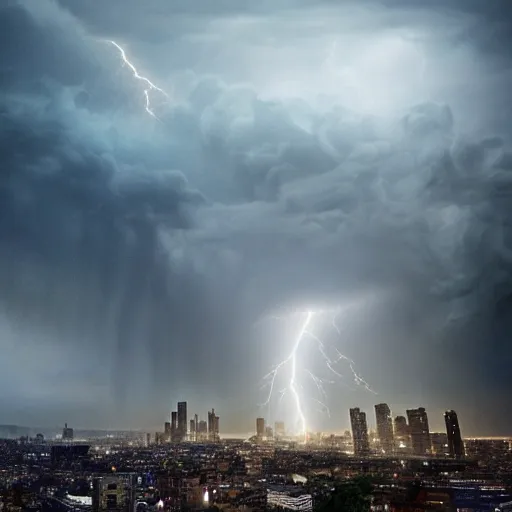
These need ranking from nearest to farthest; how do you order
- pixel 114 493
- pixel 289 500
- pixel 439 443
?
pixel 289 500, pixel 114 493, pixel 439 443

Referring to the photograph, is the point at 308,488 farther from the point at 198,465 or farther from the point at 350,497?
the point at 198,465

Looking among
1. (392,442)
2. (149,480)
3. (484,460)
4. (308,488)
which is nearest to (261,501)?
(308,488)

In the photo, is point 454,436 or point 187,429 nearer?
point 454,436

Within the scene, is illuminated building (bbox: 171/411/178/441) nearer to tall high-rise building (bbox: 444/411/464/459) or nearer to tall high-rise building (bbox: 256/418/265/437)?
tall high-rise building (bbox: 256/418/265/437)

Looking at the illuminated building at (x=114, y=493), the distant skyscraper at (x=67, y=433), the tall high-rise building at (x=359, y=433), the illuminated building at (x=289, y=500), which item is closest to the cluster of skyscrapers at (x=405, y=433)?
the tall high-rise building at (x=359, y=433)

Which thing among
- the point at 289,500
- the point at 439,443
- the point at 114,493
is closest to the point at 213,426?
the point at 114,493

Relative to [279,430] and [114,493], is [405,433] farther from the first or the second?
[114,493]

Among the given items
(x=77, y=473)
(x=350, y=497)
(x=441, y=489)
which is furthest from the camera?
(x=77, y=473)
